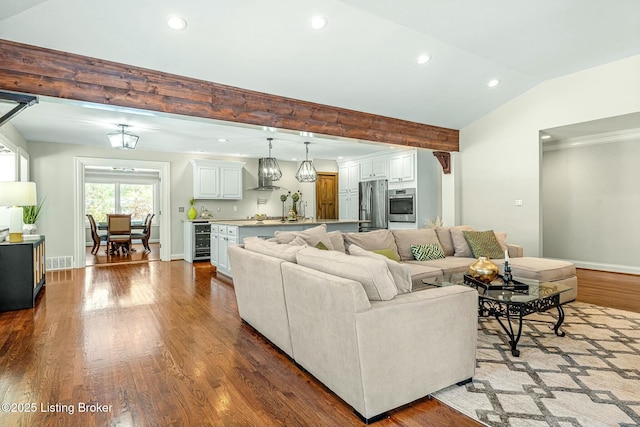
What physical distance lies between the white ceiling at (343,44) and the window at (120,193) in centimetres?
551

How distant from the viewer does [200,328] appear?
3.28m

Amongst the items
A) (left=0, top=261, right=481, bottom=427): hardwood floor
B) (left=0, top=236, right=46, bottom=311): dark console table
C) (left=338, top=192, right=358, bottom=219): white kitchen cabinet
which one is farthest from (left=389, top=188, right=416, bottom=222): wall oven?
(left=0, top=236, right=46, bottom=311): dark console table

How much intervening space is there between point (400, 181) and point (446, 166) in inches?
37.4

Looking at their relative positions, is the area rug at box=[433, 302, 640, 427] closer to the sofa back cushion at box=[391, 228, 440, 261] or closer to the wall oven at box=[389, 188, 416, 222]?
the sofa back cushion at box=[391, 228, 440, 261]

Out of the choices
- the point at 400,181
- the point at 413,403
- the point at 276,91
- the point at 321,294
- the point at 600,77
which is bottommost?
the point at 413,403

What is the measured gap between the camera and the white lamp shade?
159 inches

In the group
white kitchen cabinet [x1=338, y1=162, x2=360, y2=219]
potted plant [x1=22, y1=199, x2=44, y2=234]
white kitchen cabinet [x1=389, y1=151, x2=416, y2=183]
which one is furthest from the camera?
white kitchen cabinet [x1=338, y1=162, x2=360, y2=219]

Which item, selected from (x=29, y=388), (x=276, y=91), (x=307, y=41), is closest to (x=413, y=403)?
(x=29, y=388)

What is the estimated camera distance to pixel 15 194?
13.4ft

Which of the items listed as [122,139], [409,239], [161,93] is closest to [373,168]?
[409,239]

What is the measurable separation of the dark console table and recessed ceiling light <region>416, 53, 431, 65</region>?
4977 millimetres

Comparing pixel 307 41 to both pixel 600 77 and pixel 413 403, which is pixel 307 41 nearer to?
pixel 413 403

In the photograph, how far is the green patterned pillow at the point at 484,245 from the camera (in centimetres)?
453

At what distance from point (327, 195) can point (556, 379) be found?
7.50 meters
